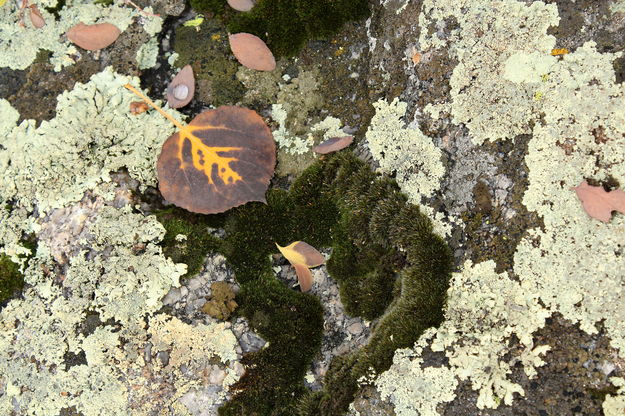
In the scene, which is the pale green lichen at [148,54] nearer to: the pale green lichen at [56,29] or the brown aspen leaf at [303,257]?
the pale green lichen at [56,29]

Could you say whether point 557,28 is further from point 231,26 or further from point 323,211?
point 231,26

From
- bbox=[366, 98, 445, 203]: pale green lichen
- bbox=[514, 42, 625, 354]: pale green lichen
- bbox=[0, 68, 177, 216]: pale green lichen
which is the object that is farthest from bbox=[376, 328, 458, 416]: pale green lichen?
bbox=[0, 68, 177, 216]: pale green lichen

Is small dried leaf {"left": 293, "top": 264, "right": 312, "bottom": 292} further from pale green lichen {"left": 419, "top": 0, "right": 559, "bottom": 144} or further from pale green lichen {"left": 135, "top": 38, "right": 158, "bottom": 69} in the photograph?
pale green lichen {"left": 135, "top": 38, "right": 158, "bottom": 69}

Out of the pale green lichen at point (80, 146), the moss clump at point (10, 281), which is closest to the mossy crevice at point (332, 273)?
the pale green lichen at point (80, 146)

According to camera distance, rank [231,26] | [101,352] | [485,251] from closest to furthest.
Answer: [485,251]
[101,352]
[231,26]

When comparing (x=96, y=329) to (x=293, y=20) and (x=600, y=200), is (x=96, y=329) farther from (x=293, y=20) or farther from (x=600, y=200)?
(x=600, y=200)

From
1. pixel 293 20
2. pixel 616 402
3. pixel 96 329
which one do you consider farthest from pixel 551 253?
pixel 96 329

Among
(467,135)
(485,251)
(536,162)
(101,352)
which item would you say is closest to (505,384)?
(485,251)
